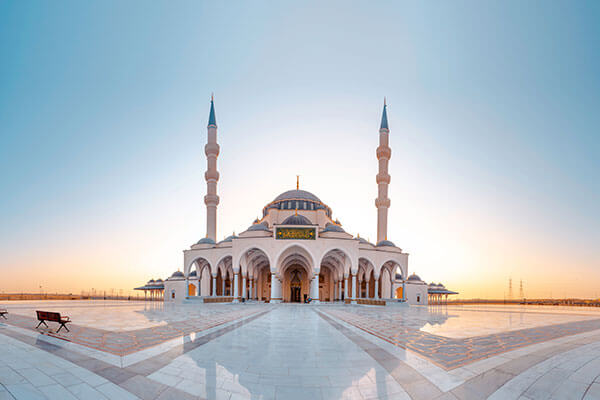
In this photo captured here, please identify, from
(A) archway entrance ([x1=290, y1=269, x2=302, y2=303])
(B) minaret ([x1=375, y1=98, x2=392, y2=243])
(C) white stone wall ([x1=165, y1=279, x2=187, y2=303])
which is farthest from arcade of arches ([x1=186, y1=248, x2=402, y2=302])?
(B) minaret ([x1=375, y1=98, x2=392, y2=243])

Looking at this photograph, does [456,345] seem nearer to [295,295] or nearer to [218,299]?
[218,299]

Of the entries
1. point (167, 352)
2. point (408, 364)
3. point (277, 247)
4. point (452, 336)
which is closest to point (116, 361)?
point (167, 352)

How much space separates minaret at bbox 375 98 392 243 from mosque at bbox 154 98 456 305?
0.37 ft

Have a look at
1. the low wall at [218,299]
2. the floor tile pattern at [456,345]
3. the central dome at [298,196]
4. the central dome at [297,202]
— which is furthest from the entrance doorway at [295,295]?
the floor tile pattern at [456,345]

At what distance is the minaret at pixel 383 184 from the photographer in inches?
1358

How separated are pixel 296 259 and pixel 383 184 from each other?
46.2ft

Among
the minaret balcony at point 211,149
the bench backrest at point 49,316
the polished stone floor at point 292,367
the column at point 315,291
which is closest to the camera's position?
the polished stone floor at point 292,367

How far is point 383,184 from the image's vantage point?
34844mm

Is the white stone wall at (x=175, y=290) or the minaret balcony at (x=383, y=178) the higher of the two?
the minaret balcony at (x=383, y=178)

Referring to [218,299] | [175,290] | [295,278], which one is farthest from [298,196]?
[175,290]

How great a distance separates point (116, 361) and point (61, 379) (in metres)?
0.92

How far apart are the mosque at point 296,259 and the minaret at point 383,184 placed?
0.11 meters

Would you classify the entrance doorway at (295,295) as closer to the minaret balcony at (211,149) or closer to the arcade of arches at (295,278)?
the arcade of arches at (295,278)

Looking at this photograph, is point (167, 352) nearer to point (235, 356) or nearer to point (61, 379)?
point (235, 356)
